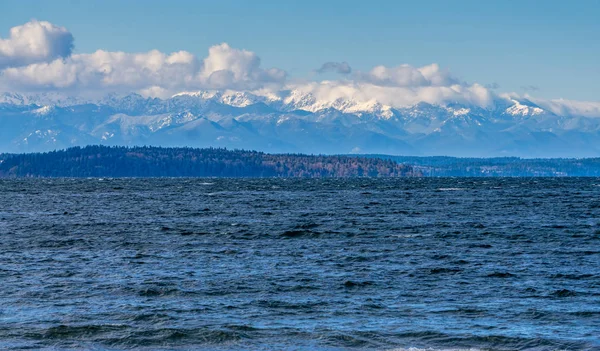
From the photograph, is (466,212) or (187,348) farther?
(466,212)

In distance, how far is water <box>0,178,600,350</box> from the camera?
34062 millimetres

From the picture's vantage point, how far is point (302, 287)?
1766 inches

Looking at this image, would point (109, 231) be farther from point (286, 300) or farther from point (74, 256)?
point (286, 300)

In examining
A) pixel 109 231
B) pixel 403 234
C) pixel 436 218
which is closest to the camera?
pixel 403 234

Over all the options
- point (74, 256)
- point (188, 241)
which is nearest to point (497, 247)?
point (188, 241)

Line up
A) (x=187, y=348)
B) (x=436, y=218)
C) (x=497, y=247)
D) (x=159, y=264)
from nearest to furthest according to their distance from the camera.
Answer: (x=187, y=348) → (x=159, y=264) → (x=497, y=247) → (x=436, y=218)

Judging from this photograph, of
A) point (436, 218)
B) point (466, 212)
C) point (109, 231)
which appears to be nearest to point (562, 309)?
point (109, 231)

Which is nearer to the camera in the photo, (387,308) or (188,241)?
(387,308)

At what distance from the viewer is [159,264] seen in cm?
5434

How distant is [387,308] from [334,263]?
15268 mm

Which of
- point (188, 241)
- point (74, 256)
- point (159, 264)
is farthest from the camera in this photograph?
point (188, 241)

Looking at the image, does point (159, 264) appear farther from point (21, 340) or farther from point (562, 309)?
point (562, 309)

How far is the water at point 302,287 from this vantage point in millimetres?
34062

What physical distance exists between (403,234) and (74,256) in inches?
1111
